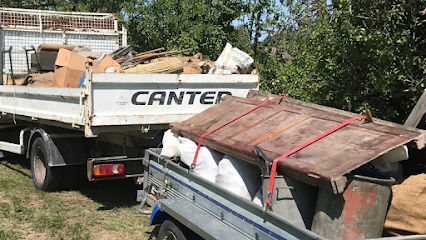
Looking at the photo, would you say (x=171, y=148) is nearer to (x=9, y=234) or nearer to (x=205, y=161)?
(x=205, y=161)

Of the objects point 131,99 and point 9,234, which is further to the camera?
point 131,99

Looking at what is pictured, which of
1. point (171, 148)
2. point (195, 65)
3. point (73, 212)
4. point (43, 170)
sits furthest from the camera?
point (43, 170)

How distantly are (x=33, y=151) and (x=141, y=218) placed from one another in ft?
6.72

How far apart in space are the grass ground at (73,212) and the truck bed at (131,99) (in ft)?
3.29

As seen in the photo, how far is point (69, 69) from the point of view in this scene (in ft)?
18.9

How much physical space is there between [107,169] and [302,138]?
270 cm

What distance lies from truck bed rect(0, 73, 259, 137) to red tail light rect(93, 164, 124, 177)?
448 mm

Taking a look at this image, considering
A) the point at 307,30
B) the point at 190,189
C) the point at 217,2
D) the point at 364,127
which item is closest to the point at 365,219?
the point at 364,127

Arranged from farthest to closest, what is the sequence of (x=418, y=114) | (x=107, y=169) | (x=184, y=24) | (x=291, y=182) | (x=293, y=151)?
(x=184, y=24)
(x=107, y=169)
(x=418, y=114)
(x=293, y=151)
(x=291, y=182)

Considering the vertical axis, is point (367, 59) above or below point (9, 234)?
above

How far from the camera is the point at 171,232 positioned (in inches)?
139

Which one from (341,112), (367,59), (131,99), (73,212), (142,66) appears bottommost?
(73,212)

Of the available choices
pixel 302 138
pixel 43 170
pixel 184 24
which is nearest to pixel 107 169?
pixel 43 170

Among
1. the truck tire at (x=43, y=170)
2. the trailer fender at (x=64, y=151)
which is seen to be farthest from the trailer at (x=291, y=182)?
the truck tire at (x=43, y=170)
